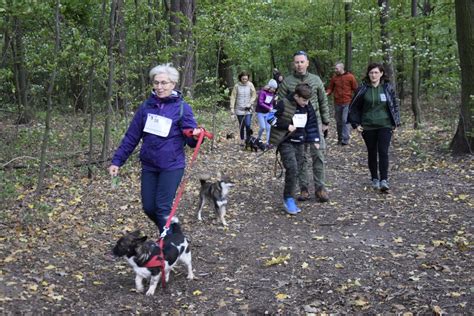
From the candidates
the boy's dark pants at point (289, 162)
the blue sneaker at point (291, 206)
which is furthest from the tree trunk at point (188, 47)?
the blue sneaker at point (291, 206)

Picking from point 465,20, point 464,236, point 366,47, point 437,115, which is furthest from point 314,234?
point 366,47

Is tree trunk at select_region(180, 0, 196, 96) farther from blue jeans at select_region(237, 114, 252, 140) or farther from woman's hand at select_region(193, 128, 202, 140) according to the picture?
woman's hand at select_region(193, 128, 202, 140)

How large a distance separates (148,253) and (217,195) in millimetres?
2535

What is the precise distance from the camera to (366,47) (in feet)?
73.6

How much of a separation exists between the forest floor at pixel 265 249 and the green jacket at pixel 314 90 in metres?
1.43

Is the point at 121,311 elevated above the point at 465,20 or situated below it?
below

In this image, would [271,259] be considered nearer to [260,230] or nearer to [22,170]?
[260,230]

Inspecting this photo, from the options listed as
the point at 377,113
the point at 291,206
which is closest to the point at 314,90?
the point at 377,113

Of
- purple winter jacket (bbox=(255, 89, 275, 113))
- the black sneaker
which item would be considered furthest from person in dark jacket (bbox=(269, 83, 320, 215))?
purple winter jacket (bbox=(255, 89, 275, 113))

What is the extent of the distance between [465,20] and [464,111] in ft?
5.90

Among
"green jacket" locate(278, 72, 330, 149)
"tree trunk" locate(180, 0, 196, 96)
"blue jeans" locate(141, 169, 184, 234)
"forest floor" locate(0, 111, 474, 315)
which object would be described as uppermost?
"tree trunk" locate(180, 0, 196, 96)

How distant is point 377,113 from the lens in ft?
26.0

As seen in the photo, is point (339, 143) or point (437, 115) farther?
point (437, 115)

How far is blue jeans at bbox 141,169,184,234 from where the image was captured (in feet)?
16.4
